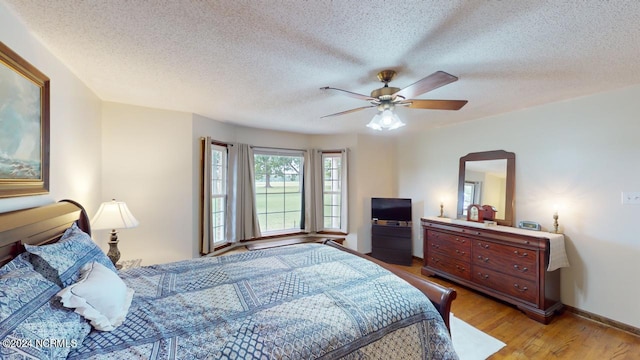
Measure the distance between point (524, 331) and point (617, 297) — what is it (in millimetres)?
972

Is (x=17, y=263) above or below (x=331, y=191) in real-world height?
below

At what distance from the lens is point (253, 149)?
13.6 feet

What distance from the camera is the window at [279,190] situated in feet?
14.3

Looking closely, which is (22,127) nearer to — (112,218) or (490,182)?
(112,218)

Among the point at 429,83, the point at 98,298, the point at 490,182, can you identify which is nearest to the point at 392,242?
the point at 490,182

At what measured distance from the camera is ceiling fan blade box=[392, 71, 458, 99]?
1508 millimetres

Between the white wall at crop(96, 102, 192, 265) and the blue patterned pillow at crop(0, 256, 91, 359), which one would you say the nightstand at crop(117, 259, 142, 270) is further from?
the blue patterned pillow at crop(0, 256, 91, 359)

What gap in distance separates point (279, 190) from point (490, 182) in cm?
326

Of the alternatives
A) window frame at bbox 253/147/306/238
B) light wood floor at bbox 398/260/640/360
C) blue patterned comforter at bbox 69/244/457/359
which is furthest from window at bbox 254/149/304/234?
light wood floor at bbox 398/260/640/360

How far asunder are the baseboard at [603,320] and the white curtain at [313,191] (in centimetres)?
339

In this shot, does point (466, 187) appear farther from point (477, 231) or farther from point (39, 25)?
point (39, 25)

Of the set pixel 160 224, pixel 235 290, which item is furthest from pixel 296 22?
pixel 160 224

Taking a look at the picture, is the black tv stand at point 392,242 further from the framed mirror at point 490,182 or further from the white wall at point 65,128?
the white wall at point 65,128

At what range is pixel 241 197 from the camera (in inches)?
157
